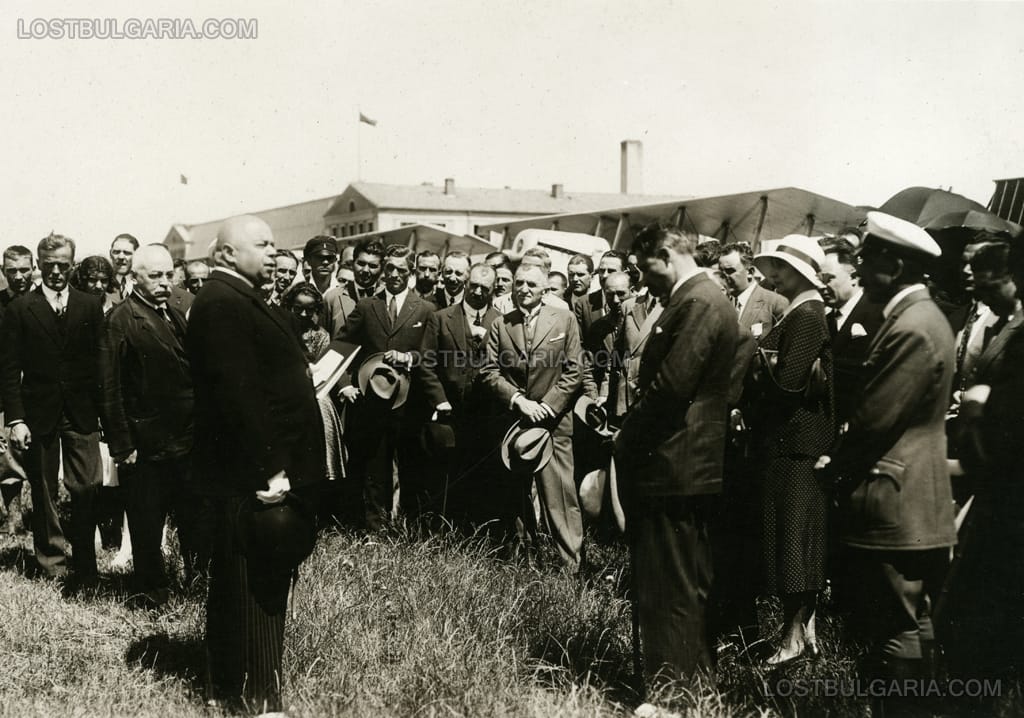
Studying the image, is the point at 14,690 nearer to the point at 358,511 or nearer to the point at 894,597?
the point at 358,511

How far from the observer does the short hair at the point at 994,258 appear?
4215 millimetres

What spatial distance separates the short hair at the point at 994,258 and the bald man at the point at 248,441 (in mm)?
3147

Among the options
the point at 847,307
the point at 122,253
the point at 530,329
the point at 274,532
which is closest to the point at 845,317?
the point at 847,307

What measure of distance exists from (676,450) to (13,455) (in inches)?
238

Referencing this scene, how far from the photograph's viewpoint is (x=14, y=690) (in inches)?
171

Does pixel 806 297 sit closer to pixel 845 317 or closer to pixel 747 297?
pixel 845 317

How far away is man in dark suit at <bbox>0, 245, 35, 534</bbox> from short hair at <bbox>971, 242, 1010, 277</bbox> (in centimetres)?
640

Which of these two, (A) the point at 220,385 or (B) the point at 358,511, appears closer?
(A) the point at 220,385

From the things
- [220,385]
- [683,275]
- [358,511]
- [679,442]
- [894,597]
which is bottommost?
[358,511]

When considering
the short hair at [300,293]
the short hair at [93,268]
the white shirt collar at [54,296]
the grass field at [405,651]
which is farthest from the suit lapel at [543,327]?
the short hair at [93,268]

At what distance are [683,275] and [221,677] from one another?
2.78 meters

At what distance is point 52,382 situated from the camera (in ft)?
21.4

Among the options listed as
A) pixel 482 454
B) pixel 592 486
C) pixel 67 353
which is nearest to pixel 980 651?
pixel 592 486

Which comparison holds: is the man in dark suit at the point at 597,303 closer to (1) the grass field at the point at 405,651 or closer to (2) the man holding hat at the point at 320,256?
(2) the man holding hat at the point at 320,256
